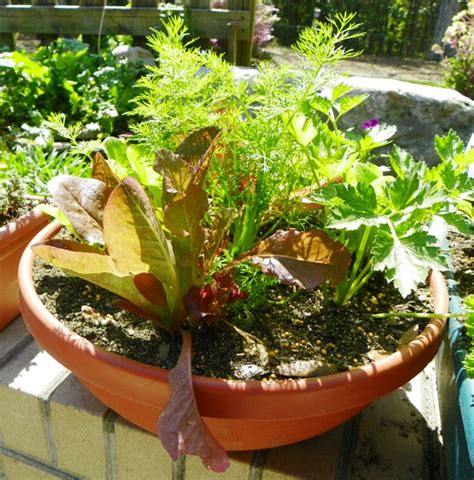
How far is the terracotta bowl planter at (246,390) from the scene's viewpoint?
886 mm

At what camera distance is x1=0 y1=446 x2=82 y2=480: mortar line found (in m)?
1.28

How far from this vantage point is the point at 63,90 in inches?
113

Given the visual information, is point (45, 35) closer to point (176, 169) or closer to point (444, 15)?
point (176, 169)

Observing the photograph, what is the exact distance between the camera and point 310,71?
3.51ft

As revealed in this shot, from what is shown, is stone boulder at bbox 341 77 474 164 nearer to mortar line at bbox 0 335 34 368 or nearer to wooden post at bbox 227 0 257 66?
wooden post at bbox 227 0 257 66

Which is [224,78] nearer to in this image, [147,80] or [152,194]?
[147,80]

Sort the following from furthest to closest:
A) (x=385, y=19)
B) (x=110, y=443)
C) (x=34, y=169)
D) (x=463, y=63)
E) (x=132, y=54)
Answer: (x=385, y=19) → (x=463, y=63) → (x=132, y=54) → (x=34, y=169) → (x=110, y=443)

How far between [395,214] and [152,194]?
1.61ft

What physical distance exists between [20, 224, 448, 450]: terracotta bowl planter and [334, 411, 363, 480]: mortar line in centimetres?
13

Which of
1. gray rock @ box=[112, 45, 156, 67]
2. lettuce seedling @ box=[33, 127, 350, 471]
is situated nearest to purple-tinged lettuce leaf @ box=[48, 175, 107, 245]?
lettuce seedling @ box=[33, 127, 350, 471]

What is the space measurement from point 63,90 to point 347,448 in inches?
94.7

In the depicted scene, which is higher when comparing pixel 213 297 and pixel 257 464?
pixel 213 297

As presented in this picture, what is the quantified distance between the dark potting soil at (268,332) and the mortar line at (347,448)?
24 centimetres

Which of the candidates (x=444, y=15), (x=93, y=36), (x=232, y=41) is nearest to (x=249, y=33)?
(x=232, y=41)
